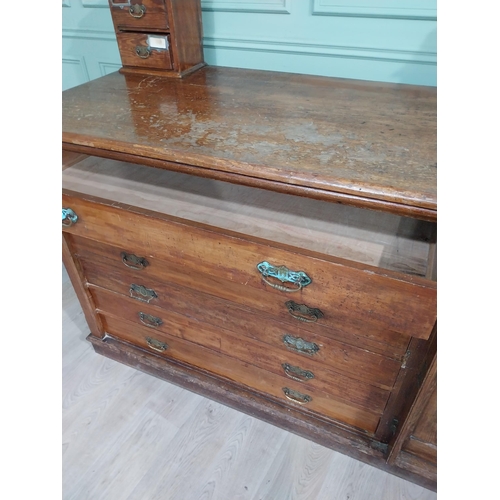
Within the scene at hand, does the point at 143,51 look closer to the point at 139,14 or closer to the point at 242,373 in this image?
the point at 139,14

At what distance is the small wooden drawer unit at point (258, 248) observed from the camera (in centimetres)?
63

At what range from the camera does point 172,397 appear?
112cm

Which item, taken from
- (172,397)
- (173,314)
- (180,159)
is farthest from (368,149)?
(172,397)

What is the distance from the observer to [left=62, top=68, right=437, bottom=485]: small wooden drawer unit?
625mm

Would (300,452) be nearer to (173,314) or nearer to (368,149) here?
(173,314)

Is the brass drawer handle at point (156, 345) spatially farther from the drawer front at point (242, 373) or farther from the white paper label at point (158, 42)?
the white paper label at point (158, 42)

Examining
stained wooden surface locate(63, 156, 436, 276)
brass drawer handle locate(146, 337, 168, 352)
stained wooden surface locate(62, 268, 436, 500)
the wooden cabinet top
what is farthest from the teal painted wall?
stained wooden surface locate(62, 268, 436, 500)

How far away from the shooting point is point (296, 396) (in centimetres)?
95

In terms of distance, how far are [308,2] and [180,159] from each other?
60 centimetres

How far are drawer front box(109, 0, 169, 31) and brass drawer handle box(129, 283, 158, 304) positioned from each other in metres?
0.66

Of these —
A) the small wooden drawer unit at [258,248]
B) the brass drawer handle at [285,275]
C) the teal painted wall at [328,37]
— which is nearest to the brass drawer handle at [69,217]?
the small wooden drawer unit at [258,248]

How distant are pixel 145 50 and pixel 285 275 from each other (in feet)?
2.48

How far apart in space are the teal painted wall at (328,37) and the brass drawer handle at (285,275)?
0.63 meters
